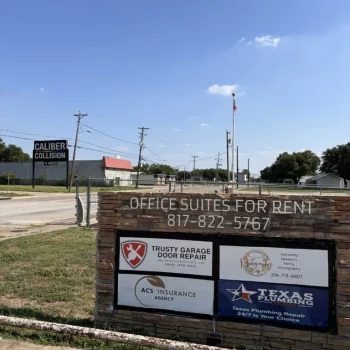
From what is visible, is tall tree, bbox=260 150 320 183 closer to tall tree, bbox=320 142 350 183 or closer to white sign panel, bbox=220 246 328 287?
tall tree, bbox=320 142 350 183

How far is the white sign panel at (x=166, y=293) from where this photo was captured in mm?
3930

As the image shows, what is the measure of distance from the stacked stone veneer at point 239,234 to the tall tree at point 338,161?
273ft

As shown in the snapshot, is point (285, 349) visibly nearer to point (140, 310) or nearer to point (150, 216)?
point (140, 310)

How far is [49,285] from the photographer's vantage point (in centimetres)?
601

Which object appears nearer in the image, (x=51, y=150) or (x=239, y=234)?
(x=239, y=234)

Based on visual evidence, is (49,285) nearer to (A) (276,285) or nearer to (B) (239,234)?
(B) (239,234)

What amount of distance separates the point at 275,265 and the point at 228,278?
478 mm

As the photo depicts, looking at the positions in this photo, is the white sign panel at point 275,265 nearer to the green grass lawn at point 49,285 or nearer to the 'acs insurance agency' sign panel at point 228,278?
the 'acs insurance agency' sign panel at point 228,278

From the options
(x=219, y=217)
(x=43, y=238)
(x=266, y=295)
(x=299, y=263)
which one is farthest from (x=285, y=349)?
(x=43, y=238)

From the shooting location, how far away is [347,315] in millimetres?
3496

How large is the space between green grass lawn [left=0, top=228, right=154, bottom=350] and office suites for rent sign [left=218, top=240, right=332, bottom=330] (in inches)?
44.9

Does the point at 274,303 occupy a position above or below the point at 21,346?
above

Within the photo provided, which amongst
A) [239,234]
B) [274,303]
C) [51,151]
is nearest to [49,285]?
[239,234]

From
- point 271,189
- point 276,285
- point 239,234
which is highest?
point 271,189
